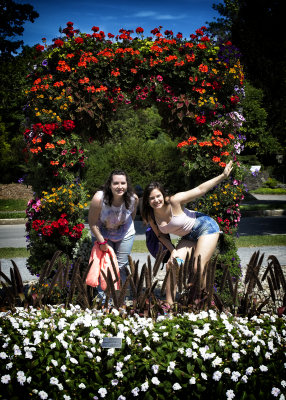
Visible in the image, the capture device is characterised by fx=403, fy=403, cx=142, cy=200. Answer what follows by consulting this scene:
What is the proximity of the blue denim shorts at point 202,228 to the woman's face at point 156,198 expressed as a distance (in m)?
0.56

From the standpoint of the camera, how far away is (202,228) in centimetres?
452

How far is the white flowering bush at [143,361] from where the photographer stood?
7.82 ft

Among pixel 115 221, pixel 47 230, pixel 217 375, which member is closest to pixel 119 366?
pixel 217 375

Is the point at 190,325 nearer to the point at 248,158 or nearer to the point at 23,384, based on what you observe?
the point at 23,384

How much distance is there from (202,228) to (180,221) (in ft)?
0.91

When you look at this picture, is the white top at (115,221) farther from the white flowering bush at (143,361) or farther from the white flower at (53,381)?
the white flower at (53,381)

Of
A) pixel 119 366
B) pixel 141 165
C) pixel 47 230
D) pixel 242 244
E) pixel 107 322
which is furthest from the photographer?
pixel 141 165

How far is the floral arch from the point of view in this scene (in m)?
5.71

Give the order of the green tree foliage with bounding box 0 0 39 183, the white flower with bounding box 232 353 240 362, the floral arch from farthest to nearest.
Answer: the green tree foliage with bounding box 0 0 39 183
the floral arch
the white flower with bounding box 232 353 240 362

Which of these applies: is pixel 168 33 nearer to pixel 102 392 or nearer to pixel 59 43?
pixel 59 43

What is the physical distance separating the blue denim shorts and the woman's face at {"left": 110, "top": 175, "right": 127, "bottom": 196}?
908mm

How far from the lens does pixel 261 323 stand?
2754mm

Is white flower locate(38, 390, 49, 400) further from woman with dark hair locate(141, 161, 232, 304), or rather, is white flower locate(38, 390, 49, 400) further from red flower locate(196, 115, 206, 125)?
red flower locate(196, 115, 206, 125)

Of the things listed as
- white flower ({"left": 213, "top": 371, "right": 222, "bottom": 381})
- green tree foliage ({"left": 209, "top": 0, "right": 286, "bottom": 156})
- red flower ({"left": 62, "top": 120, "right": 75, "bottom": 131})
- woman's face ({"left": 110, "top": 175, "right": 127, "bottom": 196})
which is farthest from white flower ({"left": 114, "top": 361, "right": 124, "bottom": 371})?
green tree foliage ({"left": 209, "top": 0, "right": 286, "bottom": 156})
